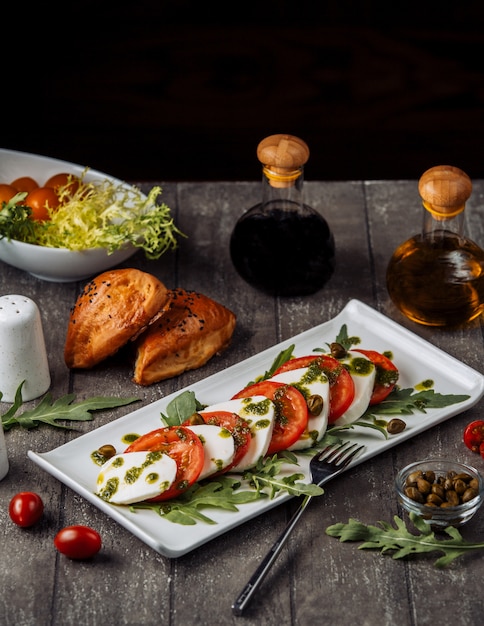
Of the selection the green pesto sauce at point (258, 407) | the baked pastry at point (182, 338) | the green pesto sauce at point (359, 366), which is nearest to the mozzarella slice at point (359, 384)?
the green pesto sauce at point (359, 366)

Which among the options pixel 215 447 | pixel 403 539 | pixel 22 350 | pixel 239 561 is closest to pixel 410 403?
pixel 403 539

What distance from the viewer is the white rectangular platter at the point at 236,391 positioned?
2.54 meters

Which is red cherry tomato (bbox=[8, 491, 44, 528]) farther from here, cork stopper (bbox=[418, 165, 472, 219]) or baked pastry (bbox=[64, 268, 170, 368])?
cork stopper (bbox=[418, 165, 472, 219])

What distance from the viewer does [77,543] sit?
2496 millimetres

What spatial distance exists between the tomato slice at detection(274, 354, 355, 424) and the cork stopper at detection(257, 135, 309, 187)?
0.66 metres

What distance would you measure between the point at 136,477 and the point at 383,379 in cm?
82

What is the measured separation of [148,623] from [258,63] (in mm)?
3738

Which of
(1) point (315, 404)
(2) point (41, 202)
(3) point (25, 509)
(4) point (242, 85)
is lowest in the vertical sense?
(3) point (25, 509)

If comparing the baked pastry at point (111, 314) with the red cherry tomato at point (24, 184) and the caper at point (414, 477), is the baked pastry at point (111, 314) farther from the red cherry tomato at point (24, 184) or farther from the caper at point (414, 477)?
the caper at point (414, 477)

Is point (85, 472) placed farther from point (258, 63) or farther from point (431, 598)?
point (258, 63)

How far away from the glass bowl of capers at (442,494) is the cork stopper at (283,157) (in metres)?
1.07

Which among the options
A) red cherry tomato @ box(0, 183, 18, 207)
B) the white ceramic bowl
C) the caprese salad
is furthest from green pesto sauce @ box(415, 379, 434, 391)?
red cherry tomato @ box(0, 183, 18, 207)

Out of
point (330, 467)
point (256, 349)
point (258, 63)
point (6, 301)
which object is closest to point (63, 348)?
point (6, 301)

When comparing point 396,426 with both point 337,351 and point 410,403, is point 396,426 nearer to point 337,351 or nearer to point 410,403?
point 410,403
